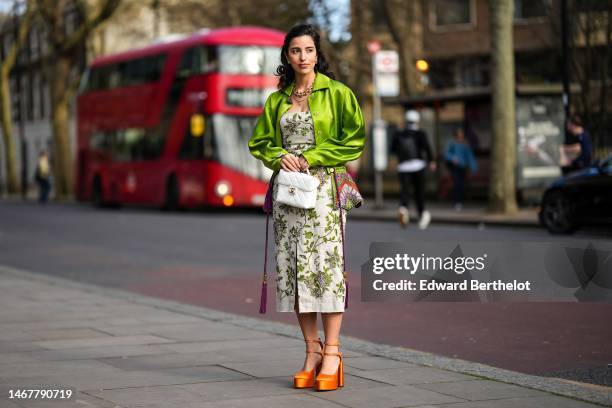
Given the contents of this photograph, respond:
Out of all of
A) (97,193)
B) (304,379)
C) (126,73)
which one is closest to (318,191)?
(304,379)

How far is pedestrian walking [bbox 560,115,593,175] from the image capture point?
20.9m

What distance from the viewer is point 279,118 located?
6422 millimetres

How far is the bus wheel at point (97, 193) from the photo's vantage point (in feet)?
122

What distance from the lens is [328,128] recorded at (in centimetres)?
634

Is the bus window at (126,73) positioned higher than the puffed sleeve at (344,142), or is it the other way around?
the bus window at (126,73)

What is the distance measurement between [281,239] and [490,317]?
148 inches

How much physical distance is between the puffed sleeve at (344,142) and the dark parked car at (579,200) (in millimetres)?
11879

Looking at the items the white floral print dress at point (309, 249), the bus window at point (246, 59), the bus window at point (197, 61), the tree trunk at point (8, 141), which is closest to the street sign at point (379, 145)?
the bus window at point (246, 59)

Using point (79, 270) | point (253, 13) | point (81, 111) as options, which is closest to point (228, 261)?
point (79, 270)

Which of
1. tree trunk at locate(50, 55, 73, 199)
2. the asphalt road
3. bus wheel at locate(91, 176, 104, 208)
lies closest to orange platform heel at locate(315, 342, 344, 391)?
the asphalt road

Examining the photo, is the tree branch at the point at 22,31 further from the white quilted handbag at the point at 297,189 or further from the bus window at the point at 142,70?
the white quilted handbag at the point at 297,189

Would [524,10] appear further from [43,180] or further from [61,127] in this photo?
[43,180]

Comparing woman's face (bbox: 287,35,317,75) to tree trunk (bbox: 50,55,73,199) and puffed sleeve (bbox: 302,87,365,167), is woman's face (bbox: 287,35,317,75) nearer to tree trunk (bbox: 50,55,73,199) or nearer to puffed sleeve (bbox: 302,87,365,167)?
puffed sleeve (bbox: 302,87,365,167)

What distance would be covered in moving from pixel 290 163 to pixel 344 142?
1.02 ft
